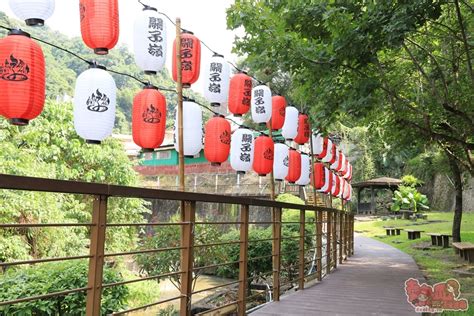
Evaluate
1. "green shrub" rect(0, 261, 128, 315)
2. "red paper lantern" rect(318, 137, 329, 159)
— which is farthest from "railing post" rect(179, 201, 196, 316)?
"red paper lantern" rect(318, 137, 329, 159)

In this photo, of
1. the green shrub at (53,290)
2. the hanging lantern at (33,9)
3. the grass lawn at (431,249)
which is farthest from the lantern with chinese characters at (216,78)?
the grass lawn at (431,249)

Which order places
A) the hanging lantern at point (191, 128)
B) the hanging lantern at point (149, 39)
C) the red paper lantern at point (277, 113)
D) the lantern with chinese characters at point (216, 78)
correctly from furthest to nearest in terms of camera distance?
the red paper lantern at point (277, 113)
the lantern with chinese characters at point (216, 78)
the hanging lantern at point (191, 128)
the hanging lantern at point (149, 39)

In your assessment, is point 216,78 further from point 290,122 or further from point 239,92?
point 290,122

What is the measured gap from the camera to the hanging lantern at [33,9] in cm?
498

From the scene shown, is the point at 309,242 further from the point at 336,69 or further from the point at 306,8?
the point at 306,8

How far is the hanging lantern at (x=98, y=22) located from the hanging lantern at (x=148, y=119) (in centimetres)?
102

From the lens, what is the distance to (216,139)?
814 centimetres

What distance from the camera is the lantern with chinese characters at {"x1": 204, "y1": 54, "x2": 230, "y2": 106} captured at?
8.08 meters

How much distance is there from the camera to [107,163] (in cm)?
1233

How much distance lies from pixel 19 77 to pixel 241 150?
191 inches

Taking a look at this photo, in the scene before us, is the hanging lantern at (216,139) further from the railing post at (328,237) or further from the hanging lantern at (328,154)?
the hanging lantern at (328,154)

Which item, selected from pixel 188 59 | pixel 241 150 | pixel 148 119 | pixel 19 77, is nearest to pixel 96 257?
pixel 19 77

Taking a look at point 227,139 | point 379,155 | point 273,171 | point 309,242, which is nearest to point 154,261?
point 227,139

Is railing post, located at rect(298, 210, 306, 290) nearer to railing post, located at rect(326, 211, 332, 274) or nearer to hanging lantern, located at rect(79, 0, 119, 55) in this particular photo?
railing post, located at rect(326, 211, 332, 274)
